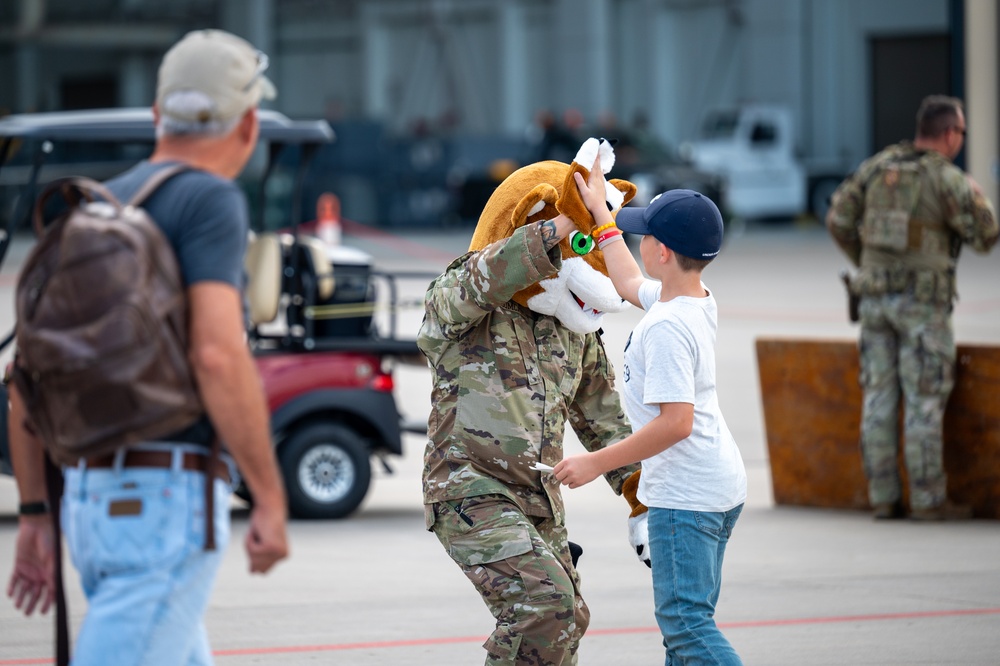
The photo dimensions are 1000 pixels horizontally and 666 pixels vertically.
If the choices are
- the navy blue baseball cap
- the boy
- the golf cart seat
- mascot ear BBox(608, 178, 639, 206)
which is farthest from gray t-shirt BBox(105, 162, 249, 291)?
the golf cart seat

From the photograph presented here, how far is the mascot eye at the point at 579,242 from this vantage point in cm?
378

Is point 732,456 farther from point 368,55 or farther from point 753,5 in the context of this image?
point 368,55

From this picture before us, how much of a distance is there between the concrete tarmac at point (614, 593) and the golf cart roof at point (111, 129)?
2.16 m

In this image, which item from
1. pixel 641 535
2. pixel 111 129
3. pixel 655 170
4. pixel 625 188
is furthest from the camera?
pixel 655 170

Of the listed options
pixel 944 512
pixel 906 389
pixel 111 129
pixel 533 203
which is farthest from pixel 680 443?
pixel 111 129

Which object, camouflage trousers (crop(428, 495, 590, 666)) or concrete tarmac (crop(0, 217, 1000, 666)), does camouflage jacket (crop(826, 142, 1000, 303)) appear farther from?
camouflage trousers (crop(428, 495, 590, 666))

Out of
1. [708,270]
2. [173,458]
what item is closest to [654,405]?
[173,458]

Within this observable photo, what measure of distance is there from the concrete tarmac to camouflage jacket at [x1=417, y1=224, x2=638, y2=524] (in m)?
1.52

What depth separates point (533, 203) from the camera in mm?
3910

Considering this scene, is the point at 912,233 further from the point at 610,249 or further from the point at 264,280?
the point at 610,249

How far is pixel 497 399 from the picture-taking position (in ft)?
12.5

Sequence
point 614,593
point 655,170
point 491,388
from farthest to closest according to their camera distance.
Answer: point 655,170 → point 614,593 → point 491,388

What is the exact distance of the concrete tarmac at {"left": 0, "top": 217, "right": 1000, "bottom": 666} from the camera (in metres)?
5.31

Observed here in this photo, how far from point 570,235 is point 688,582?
0.94 metres
